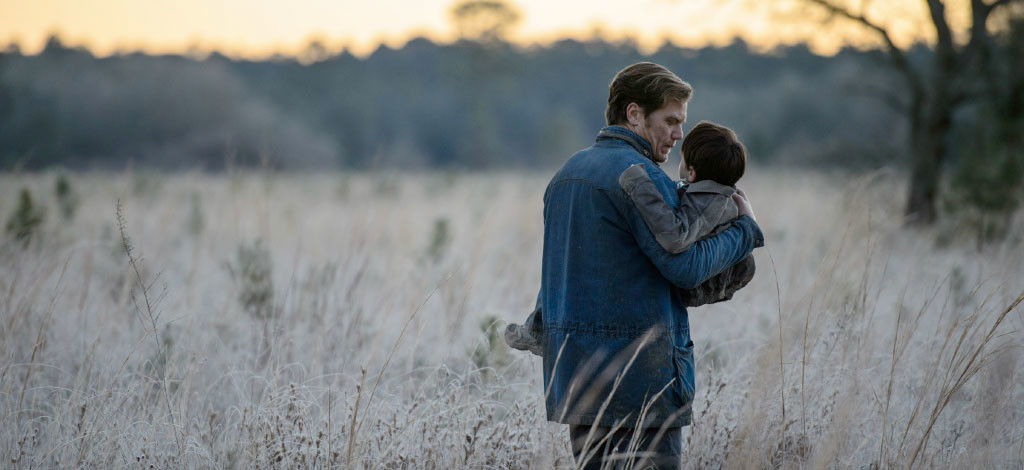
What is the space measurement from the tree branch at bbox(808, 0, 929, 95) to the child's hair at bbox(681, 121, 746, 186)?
27.0 ft

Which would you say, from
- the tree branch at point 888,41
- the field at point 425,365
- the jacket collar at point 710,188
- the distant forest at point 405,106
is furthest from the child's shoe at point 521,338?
the distant forest at point 405,106

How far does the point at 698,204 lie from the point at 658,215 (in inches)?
8.3

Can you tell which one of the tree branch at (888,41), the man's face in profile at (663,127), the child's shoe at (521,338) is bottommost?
the child's shoe at (521,338)

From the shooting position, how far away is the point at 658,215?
6.49ft

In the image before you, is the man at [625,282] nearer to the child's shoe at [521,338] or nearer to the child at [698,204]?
the child at [698,204]

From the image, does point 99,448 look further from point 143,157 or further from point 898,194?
point 143,157

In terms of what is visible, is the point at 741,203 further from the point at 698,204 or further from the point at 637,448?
the point at 637,448

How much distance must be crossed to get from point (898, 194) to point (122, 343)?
11826 mm

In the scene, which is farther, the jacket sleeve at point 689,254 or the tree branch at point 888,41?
the tree branch at point 888,41

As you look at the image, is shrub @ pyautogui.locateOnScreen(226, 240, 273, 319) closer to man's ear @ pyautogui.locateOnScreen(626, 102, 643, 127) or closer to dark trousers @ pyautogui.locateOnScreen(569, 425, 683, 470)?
dark trousers @ pyautogui.locateOnScreen(569, 425, 683, 470)

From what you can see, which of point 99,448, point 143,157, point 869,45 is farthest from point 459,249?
point 143,157

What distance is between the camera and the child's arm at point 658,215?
198 centimetres

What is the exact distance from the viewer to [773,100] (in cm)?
4038

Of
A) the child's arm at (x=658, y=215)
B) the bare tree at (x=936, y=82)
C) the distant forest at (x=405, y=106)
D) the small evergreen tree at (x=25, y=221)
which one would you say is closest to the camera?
the child's arm at (x=658, y=215)
